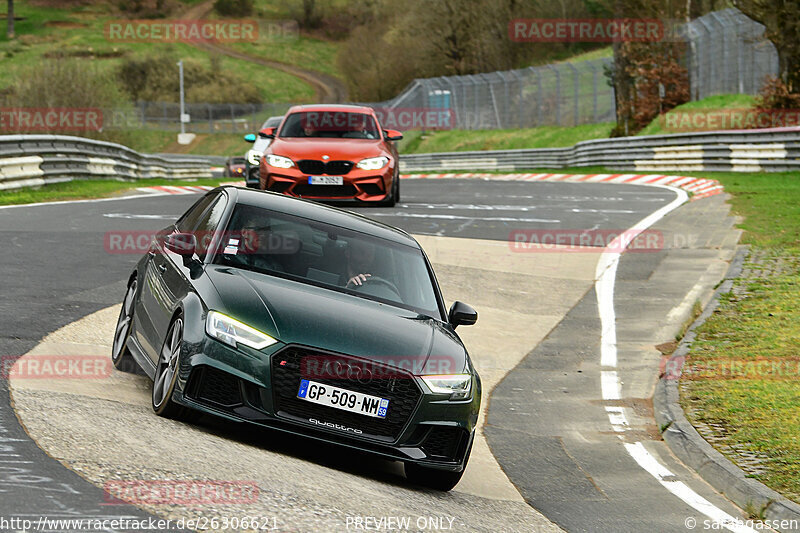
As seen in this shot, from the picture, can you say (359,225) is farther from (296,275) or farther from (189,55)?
(189,55)

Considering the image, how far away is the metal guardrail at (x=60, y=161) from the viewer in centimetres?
2267

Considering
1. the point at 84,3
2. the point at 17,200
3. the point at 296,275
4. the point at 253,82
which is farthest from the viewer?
the point at 84,3

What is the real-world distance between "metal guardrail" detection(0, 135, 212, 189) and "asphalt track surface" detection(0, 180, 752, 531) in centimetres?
229

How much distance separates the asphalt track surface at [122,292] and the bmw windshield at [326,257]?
1514 millimetres

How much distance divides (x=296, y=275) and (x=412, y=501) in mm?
1903

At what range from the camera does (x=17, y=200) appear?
2117cm

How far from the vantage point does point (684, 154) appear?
34.7 m

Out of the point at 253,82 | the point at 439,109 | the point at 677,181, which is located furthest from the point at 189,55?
the point at 677,181

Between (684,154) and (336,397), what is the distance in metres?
30.0
